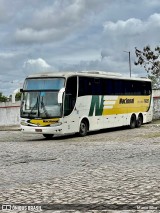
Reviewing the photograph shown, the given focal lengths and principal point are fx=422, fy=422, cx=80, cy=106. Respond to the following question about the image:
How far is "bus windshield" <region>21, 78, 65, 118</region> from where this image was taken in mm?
20500

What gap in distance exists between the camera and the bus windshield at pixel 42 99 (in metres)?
20.5

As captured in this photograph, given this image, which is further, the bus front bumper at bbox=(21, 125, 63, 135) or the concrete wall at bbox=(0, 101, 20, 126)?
the concrete wall at bbox=(0, 101, 20, 126)

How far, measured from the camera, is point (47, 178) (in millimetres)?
9273

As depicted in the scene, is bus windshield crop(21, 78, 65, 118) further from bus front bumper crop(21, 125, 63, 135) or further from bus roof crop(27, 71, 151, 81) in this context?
bus front bumper crop(21, 125, 63, 135)

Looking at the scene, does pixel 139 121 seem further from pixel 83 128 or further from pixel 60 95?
pixel 60 95

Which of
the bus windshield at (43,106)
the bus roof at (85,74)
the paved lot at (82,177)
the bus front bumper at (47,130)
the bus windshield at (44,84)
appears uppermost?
the bus roof at (85,74)

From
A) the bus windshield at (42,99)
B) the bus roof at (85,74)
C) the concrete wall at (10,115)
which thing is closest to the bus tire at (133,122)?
the bus roof at (85,74)

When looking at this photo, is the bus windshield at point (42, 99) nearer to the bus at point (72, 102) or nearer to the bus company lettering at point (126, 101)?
the bus at point (72, 102)

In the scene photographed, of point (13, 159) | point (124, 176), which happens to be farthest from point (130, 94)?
point (124, 176)

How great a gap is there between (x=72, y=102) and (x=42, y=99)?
158 cm

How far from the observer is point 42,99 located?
2064 cm

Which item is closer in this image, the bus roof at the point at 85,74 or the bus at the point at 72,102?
the bus at the point at 72,102

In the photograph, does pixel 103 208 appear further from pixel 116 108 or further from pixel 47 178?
pixel 116 108

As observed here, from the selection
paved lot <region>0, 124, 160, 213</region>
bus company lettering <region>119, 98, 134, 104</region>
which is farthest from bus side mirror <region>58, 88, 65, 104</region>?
bus company lettering <region>119, 98, 134, 104</region>
